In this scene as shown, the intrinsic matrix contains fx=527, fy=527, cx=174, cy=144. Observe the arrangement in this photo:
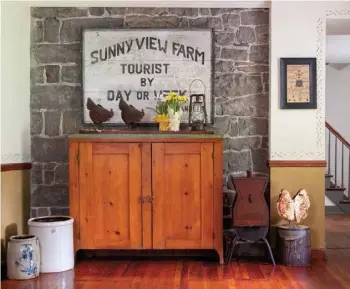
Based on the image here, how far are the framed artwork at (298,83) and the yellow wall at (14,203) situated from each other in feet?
8.18

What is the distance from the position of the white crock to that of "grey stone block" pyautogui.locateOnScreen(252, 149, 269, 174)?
185cm

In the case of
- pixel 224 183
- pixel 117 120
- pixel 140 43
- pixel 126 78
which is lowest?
pixel 224 183

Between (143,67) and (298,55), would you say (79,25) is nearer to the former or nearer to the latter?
(143,67)

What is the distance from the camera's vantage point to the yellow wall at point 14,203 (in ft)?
14.5

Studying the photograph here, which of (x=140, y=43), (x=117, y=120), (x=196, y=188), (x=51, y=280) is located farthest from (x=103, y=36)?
(x=51, y=280)

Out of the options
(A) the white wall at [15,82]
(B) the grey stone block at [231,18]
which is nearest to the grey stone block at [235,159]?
(B) the grey stone block at [231,18]

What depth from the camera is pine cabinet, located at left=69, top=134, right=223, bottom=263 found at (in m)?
4.54

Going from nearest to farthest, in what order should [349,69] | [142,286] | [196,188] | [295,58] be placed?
[142,286]
[196,188]
[295,58]
[349,69]

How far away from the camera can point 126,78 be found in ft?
16.4

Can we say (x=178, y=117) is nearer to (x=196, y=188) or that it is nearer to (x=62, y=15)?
(x=196, y=188)

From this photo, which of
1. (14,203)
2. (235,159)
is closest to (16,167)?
(14,203)

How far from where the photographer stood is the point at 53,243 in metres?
4.30

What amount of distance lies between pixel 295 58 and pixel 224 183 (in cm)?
133

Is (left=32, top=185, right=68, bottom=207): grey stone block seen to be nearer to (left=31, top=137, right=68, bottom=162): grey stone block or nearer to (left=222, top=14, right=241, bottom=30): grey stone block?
(left=31, top=137, right=68, bottom=162): grey stone block
